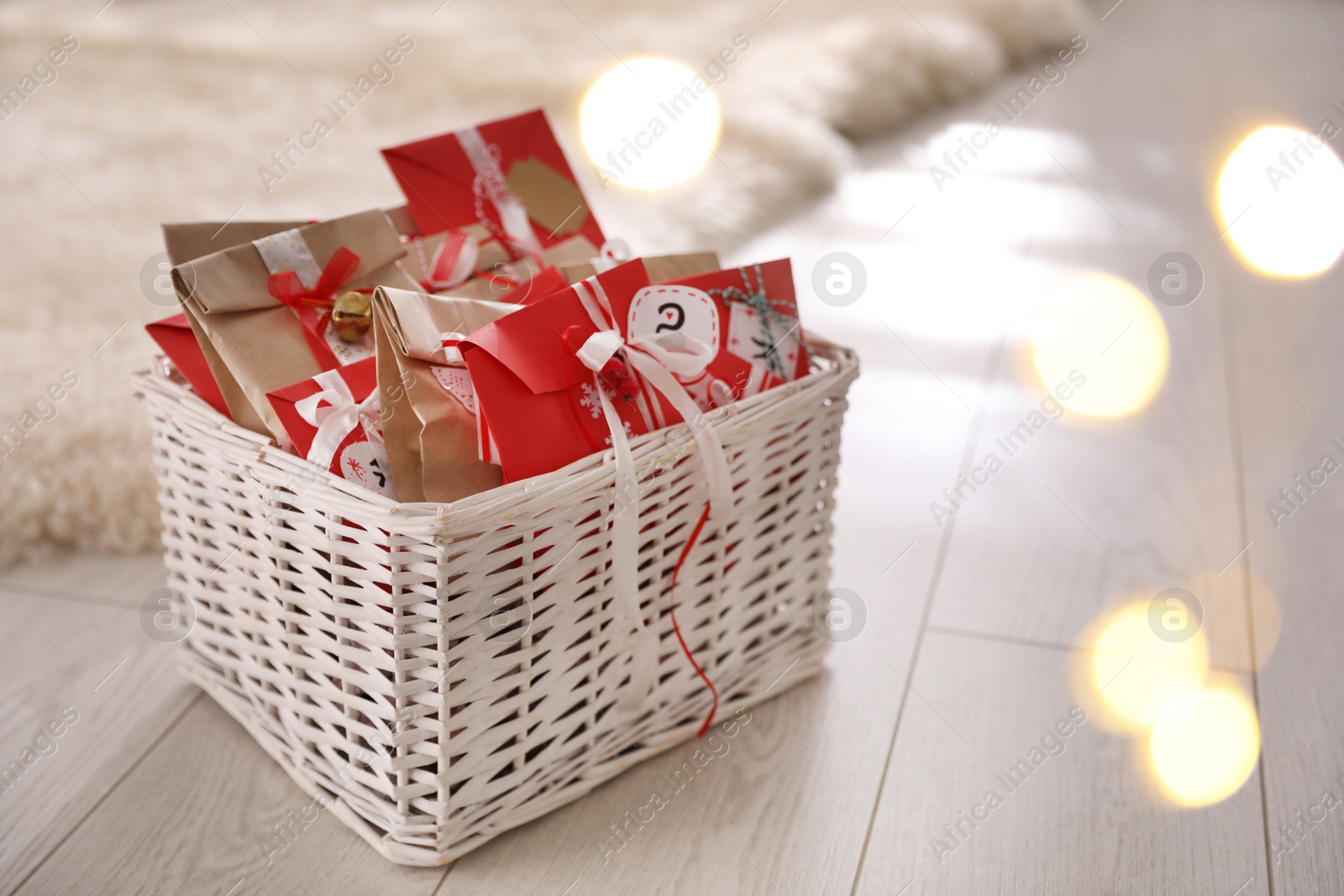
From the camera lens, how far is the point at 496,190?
87cm

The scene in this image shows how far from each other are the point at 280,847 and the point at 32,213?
3.94 feet

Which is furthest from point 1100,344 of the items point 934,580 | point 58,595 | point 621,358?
point 58,595

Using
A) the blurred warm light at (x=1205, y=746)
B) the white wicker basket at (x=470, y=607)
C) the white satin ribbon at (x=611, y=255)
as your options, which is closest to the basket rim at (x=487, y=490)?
the white wicker basket at (x=470, y=607)

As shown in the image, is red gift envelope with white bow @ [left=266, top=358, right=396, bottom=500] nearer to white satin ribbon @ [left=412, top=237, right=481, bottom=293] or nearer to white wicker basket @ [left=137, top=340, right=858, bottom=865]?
white wicker basket @ [left=137, top=340, right=858, bottom=865]

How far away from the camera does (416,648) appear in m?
0.63

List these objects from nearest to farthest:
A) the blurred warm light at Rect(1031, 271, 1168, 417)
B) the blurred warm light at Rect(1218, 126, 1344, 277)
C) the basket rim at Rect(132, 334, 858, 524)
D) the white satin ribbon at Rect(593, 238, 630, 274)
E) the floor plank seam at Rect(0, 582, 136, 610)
Result: 1. the basket rim at Rect(132, 334, 858, 524)
2. the white satin ribbon at Rect(593, 238, 630, 274)
3. the floor plank seam at Rect(0, 582, 136, 610)
4. the blurred warm light at Rect(1031, 271, 1168, 417)
5. the blurred warm light at Rect(1218, 126, 1344, 277)

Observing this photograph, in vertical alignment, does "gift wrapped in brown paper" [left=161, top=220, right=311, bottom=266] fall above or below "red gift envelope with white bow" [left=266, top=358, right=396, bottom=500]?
above

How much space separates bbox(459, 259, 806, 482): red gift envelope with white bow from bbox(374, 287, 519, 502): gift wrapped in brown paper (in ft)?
0.07

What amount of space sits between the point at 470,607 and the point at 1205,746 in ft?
1.89

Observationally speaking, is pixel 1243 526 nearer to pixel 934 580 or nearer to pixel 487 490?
pixel 934 580

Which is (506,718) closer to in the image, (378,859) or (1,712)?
(378,859)

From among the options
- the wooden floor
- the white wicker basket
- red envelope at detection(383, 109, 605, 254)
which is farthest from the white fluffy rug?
red envelope at detection(383, 109, 605, 254)

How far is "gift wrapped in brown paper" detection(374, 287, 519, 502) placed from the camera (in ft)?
2.13

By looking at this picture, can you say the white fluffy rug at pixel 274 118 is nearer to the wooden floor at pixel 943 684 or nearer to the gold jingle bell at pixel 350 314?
the wooden floor at pixel 943 684
